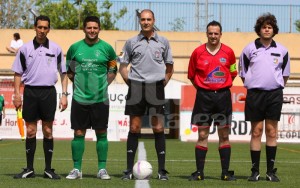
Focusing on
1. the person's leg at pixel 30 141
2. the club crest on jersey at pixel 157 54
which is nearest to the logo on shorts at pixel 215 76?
the club crest on jersey at pixel 157 54

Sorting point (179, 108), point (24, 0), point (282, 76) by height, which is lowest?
point (179, 108)

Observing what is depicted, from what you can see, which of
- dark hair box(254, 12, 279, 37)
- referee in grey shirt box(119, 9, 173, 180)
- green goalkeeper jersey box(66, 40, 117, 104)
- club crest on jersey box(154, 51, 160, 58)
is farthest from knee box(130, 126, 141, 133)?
dark hair box(254, 12, 279, 37)

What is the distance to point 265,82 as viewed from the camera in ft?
34.1

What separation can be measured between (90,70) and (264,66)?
2272 millimetres

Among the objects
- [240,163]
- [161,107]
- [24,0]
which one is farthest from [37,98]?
[24,0]

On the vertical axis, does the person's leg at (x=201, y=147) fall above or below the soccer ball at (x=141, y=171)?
above

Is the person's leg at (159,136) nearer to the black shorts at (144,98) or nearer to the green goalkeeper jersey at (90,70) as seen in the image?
the black shorts at (144,98)

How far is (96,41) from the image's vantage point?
10.5m

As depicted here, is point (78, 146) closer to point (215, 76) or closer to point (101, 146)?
point (101, 146)

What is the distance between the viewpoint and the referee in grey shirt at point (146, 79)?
33.8 ft

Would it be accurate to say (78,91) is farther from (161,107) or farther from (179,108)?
(179,108)

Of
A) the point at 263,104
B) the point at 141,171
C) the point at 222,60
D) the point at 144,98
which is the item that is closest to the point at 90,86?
the point at 144,98

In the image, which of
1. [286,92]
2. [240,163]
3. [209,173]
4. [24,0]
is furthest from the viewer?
[24,0]

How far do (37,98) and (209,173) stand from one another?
278 centimetres
